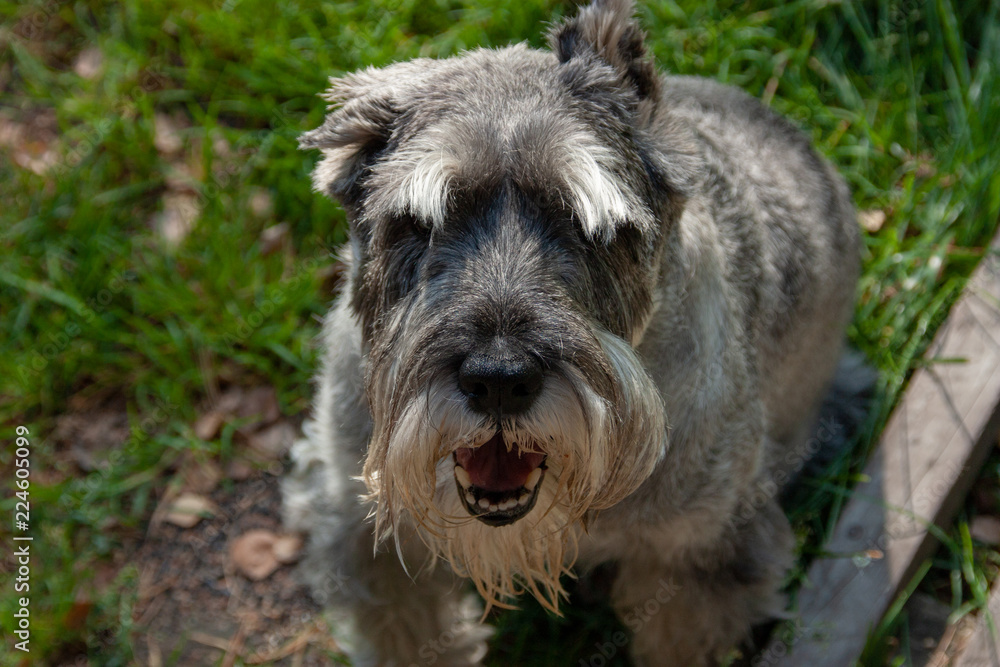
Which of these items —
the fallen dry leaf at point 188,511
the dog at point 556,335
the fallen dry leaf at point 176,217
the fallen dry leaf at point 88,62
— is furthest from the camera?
the fallen dry leaf at point 88,62

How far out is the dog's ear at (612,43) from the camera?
2561 mm

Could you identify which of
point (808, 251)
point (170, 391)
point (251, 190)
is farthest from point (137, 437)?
point (808, 251)

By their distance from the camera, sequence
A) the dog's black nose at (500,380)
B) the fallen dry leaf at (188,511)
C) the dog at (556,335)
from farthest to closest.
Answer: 1. the fallen dry leaf at (188,511)
2. the dog at (556,335)
3. the dog's black nose at (500,380)

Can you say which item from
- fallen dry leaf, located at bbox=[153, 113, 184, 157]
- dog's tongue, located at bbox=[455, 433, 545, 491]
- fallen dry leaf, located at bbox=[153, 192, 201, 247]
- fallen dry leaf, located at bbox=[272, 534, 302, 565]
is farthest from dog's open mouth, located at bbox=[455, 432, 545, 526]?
fallen dry leaf, located at bbox=[153, 113, 184, 157]

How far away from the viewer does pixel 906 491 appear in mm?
3650

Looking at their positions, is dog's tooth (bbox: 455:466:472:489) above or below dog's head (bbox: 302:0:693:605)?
below

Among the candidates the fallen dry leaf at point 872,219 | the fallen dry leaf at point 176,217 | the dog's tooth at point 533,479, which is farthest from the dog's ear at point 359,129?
the fallen dry leaf at point 872,219

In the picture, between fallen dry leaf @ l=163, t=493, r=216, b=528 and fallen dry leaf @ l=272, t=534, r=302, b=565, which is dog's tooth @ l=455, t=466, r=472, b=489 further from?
fallen dry leaf @ l=163, t=493, r=216, b=528

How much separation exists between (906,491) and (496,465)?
2039 mm

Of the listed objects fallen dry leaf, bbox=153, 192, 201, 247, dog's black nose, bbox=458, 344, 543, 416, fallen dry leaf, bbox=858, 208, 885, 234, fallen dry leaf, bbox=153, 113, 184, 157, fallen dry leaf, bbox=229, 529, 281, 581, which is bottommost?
fallen dry leaf, bbox=229, 529, 281, 581

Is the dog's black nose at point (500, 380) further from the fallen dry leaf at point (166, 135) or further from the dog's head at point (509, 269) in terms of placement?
the fallen dry leaf at point (166, 135)

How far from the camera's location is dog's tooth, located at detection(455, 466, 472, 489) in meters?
2.43

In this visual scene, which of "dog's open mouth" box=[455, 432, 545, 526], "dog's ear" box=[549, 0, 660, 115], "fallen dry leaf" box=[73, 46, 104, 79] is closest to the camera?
"dog's open mouth" box=[455, 432, 545, 526]

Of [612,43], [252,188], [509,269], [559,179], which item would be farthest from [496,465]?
[252,188]
